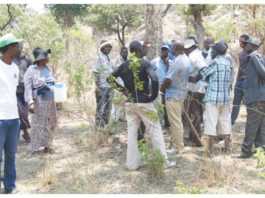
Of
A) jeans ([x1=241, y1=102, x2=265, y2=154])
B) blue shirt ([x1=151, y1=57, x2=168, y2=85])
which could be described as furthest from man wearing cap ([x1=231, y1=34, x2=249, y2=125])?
blue shirt ([x1=151, y1=57, x2=168, y2=85])

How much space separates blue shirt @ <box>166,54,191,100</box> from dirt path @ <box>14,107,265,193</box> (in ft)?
2.74

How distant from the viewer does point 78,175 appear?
17.8 feet

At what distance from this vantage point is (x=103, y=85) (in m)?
6.86

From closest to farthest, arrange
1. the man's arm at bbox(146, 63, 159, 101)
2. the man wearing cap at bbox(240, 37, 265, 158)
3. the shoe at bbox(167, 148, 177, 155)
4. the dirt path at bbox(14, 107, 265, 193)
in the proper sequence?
the dirt path at bbox(14, 107, 265, 193) → the man's arm at bbox(146, 63, 159, 101) → the man wearing cap at bbox(240, 37, 265, 158) → the shoe at bbox(167, 148, 177, 155)

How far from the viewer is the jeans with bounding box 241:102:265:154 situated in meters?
5.81

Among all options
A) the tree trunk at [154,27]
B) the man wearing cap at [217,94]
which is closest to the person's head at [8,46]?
the man wearing cap at [217,94]

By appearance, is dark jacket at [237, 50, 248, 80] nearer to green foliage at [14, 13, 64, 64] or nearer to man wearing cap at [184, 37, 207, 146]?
man wearing cap at [184, 37, 207, 146]

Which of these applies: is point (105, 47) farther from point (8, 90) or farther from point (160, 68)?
point (8, 90)

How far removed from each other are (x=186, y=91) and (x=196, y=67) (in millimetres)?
427

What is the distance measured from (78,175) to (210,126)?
6.15 ft

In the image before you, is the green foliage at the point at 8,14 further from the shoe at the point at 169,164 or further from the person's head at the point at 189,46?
the shoe at the point at 169,164

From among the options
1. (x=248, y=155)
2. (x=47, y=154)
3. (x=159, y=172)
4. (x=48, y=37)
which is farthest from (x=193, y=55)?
(x=48, y=37)

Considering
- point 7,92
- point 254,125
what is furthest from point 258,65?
point 7,92

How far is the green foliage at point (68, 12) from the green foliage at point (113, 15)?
5.32 metres
